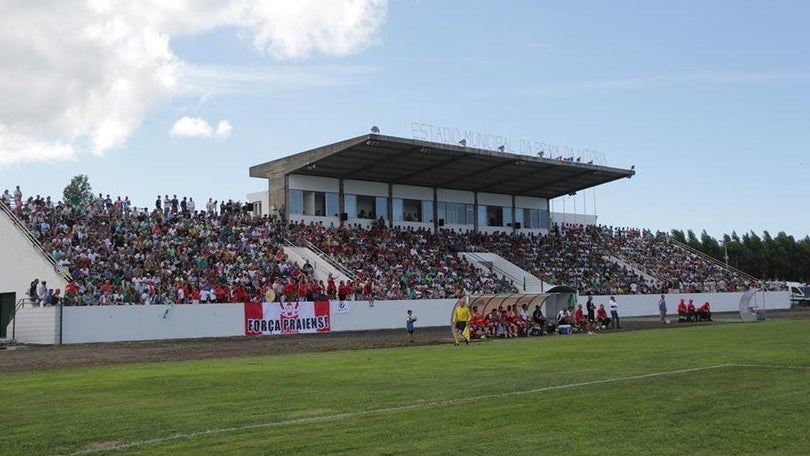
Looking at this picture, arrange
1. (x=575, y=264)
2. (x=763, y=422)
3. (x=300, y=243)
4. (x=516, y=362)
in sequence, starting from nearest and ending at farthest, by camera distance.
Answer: (x=763, y=422) < (x=516, y=362) < (x=300, y=243) < (x=575, y=264)

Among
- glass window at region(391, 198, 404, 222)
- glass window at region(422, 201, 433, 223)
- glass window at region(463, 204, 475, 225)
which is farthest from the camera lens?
glass window at region(463, 204, 475, 225)

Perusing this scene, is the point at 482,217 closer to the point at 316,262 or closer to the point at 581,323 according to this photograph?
the point at 316,262

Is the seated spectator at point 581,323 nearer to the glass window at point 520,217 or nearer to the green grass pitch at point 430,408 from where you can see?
the green grass pitch at point 430,408

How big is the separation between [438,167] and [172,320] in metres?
27.9

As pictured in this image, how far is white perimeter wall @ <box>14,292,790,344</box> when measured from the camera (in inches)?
1369

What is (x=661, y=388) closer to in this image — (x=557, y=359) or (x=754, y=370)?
(x=754, y=370)

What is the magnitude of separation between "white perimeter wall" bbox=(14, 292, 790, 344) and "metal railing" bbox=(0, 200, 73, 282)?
229 centimetres

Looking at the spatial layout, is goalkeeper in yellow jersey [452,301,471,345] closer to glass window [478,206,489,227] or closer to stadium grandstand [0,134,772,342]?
stadium grandstand [0,134,772,342]

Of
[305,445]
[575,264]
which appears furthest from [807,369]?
[575,264]

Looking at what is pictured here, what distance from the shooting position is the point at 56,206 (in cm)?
4266

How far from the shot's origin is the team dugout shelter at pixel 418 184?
2248 inches

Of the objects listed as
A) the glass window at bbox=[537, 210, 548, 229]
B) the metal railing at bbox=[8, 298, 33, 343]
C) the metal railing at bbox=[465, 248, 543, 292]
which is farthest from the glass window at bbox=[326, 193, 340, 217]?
the metal railing at bbox=[8, 298, 33, 343]

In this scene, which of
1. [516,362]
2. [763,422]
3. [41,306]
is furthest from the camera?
[41,306]

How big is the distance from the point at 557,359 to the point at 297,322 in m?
23.7
